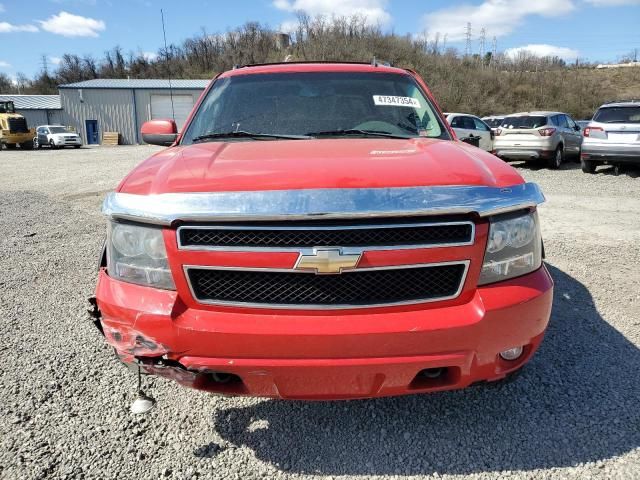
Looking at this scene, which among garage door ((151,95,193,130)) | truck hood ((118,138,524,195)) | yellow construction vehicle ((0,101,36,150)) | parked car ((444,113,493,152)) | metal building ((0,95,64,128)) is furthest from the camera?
metal building ((0,95,64,128))

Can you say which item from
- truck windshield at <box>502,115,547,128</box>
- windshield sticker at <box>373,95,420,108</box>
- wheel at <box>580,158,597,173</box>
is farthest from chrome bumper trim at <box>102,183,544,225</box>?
truck windshield at <box>502,115,547,128</box>

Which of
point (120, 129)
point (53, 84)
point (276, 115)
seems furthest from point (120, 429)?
point (53, 84)

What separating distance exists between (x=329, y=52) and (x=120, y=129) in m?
24.8

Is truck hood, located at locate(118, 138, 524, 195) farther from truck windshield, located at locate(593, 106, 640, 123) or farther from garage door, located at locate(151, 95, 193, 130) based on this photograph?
garage door, located at locate(151, 95, 193, 130)

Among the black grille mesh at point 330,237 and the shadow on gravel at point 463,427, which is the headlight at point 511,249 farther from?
the shadow on gravel at point 463,427

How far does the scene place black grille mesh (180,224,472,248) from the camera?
178 cm

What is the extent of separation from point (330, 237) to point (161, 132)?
245cm

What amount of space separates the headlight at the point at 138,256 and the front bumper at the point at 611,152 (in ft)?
39.8

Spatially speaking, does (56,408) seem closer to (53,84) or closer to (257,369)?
(257,369)

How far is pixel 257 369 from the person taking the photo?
5.89 ft

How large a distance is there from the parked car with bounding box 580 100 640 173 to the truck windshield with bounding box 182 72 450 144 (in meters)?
9.88

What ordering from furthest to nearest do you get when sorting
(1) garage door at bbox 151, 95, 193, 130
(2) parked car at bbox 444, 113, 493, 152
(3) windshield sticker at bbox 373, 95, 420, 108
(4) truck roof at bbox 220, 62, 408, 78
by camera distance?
(1) garage door at bbox 151, 95, 193, 130
(2) parked car at bbox 444, 113, 493, 152
(4) truck roof at bbox 220, 62, 408, 78
(3) windshield sticker at bbox 373, 95, 420, 108

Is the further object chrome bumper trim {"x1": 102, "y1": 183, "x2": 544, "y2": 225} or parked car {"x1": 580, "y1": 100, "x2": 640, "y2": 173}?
parked car {"x1": 580, "y1": 100, "x2": 640, "y2": 173}

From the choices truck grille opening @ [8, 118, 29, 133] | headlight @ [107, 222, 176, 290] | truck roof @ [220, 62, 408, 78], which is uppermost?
truck grille opening @ [8, 118, 29, 133]
